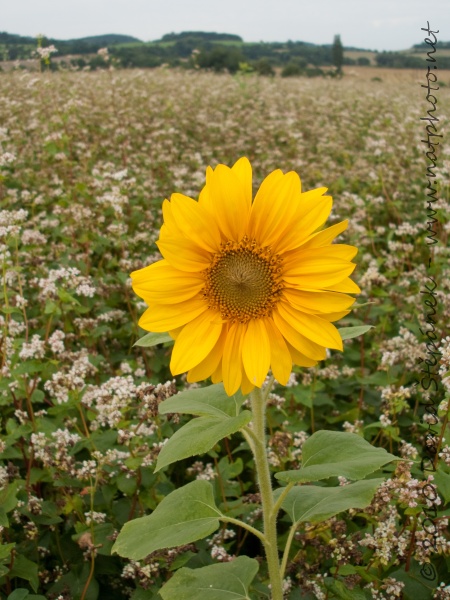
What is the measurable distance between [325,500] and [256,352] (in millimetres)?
649

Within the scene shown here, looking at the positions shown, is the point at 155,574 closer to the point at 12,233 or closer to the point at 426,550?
the point at 426,550

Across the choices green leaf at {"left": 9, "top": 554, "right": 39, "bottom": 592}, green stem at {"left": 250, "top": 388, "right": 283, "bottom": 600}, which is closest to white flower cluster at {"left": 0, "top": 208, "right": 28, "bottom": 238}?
green leaf at {"left": 9, "top": 554, "right": 39, "bottom": 592}

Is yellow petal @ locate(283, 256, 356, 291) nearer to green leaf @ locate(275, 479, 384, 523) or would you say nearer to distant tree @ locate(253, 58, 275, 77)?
green leaf @ locate(275, 479, 384, 523)

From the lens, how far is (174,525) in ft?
5.86

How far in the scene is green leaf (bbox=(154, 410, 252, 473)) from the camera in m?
1.52

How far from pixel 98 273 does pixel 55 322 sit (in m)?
0.76

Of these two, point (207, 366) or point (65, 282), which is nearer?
point (207, 366)

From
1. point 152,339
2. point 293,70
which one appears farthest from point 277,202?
point 293,70

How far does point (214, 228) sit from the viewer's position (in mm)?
1647

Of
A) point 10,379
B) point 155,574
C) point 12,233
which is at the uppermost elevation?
point 12,233

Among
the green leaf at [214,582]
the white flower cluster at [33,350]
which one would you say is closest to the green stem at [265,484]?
the green leaf at [214,582]

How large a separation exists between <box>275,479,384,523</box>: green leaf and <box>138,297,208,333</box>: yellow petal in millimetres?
700

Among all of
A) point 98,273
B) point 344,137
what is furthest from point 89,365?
point 344,137

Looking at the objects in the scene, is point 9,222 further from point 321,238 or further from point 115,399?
point 321,238
